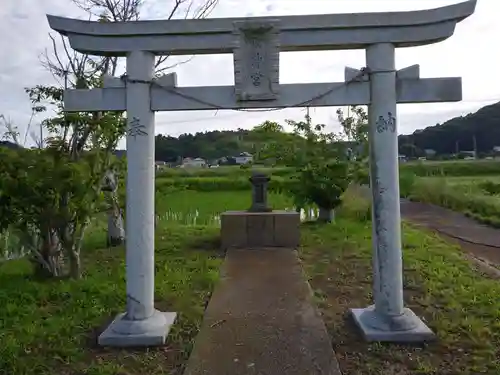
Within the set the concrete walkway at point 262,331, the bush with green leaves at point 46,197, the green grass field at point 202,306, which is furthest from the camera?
the bush with green leaves at point 46,197

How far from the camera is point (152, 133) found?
4.38m

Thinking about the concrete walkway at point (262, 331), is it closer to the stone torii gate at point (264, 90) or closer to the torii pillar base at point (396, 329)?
the torii pillar base at point (396, 329)

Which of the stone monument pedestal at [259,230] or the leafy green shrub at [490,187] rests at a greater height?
the leafy green shrub at [490,187]

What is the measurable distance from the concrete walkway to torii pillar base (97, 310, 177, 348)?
355 millimetres

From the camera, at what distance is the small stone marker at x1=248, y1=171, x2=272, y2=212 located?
9414 millimetres

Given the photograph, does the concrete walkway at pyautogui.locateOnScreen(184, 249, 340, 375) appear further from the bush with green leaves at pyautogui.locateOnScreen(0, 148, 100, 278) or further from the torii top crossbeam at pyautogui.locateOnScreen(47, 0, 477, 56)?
the torii top crossbeam at pyautogui.locateOnScreen(47, 0, 477, 56)

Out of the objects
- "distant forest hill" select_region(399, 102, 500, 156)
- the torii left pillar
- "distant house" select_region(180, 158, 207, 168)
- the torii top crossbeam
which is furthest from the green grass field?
"distant forest hill" select_region(399, 102, 500, 156)

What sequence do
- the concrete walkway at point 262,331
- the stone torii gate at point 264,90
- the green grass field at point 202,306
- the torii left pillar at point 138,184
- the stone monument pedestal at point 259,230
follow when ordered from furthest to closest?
the stone monument pedestal at point 259,230
the torii left pillar at point 138,184
the stone torii gate at point 264,90
the green grass field at point 202,306
the concrete walkway at point 262,331

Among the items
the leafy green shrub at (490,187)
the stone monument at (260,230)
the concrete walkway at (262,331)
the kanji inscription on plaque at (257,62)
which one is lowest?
the concrete walkway at (262,331)

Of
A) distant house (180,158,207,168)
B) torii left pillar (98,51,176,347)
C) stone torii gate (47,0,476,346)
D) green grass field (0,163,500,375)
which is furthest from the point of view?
distant house (180,158,207,168)

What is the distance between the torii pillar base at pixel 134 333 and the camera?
162 inches

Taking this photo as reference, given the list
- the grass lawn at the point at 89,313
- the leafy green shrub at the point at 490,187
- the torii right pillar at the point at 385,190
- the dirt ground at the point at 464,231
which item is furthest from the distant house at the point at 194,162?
the torii right pillar at the point at 385,190

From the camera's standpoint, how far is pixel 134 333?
13.7 feet

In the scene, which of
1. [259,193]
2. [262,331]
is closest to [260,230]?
[259,193]
